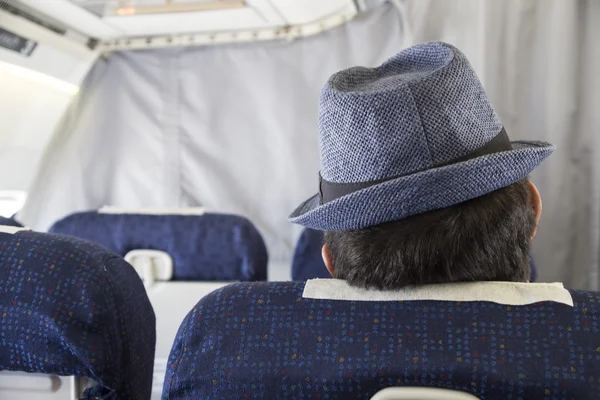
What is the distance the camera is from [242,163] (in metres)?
Answer: 2.65

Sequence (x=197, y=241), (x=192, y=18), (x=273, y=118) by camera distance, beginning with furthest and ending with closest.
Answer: (x=273, y=118), (x=192, y=18), (x=197, y=241)

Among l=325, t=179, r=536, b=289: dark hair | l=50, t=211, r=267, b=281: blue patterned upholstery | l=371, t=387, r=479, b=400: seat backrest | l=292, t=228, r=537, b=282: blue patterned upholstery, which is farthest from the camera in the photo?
l=292, t=228, r=537, b=282: blue patterned upholstery

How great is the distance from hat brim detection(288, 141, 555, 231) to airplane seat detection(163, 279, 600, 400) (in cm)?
12

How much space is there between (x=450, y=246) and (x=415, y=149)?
0.54 feet

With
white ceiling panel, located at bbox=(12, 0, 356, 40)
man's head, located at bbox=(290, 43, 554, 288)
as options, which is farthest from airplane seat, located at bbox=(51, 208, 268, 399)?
man's head, located at bbox=(290, 43, 554, 288)

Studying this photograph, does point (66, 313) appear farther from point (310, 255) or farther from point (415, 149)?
point (310, 255)

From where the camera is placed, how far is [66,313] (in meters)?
0.93

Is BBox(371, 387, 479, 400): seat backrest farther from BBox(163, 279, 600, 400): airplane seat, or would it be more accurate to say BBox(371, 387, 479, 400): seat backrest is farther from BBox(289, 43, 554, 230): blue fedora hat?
BBox(289, 43, 554, 230): blue fedora hat

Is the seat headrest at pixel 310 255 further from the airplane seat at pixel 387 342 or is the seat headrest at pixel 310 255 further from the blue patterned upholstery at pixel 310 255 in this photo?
the airplane seat at pixel 387 342

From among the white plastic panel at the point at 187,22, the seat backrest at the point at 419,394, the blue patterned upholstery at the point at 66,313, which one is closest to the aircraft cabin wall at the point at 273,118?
the white plastic panel at the point at 187,22

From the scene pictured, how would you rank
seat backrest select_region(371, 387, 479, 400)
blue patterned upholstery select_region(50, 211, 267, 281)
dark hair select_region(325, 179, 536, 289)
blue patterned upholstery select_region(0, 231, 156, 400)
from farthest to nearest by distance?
1. blue patterned upholstery select_region(50, 211, 267, 281)
2. blue patterned upholstery select_region(0, 231, 156, 400)
3. dark hair select_region(325, 179, 536, 289)
4. seat backrest select_region(371, 387, 479, 400)

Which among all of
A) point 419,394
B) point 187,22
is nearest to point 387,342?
point 419,394

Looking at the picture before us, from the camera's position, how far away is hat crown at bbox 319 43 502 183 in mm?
839

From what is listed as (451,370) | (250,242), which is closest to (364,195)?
(451,370)
